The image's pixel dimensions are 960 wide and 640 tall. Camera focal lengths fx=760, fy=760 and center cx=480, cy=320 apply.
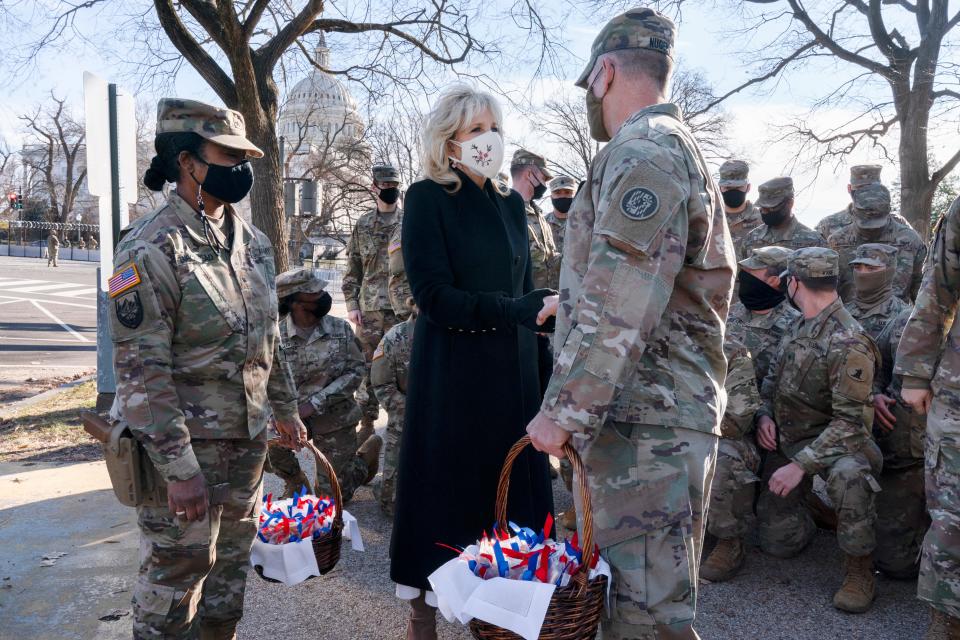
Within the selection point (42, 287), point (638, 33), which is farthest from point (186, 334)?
point (42, 287)

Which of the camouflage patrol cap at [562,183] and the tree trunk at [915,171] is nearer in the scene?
the camouflage patrol cap at [562,183]

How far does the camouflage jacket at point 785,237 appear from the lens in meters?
5.95

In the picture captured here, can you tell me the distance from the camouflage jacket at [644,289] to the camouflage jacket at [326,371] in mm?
3358

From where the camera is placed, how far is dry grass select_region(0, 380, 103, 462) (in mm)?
6398

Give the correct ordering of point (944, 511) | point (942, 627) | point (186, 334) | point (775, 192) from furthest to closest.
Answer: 1. point (775, 192)
2. point (942, 627)
3. point (944, 511)
4. point (186, 334)

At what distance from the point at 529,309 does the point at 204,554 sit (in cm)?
141

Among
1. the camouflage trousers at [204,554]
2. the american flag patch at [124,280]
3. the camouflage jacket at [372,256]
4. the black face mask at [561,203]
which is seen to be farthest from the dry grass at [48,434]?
the black face mask at [561,203]

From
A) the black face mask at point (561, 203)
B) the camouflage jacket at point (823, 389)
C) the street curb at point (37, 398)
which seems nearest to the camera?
the camouflage jacket at point (823, 389)

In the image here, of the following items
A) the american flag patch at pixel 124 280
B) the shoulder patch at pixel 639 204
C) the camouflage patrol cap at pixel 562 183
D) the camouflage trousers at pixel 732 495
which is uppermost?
the camouflage patrol cap at pixel 562 183

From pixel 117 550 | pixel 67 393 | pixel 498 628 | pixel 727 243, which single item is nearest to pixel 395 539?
pixel 498 628

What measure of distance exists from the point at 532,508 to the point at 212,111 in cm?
188

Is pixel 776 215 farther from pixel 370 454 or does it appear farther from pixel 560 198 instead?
pixel 370 454

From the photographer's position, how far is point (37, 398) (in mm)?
8508

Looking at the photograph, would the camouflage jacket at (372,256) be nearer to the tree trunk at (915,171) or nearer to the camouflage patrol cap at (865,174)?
the camouflage patrol cap at (865,174)
